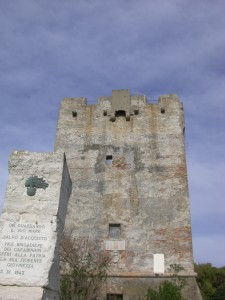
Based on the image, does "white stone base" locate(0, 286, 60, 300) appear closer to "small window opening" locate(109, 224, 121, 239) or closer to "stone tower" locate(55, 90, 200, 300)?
"stone tower" locate(55, 90, 200, 300)

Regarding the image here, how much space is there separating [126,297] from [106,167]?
5661 mm

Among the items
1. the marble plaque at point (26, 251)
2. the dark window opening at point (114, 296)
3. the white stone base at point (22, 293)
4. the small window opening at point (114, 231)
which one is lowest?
the white stone base at point (22, 293)

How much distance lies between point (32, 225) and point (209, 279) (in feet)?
78.0

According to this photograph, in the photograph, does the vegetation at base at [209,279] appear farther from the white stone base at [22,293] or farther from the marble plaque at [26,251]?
the white stone base at [22,293]

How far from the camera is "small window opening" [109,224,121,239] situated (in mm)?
14656

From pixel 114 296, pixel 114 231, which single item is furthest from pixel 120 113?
pixel 114 296

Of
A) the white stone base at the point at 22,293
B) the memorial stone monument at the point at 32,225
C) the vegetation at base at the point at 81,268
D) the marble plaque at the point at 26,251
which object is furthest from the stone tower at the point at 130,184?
the white stone base at the point at 22,293

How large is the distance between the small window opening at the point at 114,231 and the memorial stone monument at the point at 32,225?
9.12m

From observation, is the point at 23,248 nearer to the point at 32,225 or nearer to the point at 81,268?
the point at 32,225

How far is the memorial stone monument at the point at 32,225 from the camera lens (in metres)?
4.97

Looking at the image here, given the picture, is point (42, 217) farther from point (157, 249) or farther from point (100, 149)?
point (100, 149)

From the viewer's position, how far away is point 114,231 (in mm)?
14758

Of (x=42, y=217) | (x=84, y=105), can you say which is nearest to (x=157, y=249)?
(x=84, y=105)

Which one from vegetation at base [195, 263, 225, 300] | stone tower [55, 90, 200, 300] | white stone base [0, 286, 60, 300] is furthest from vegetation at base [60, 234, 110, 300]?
vegetation at base [195, 263, 225, 300]
